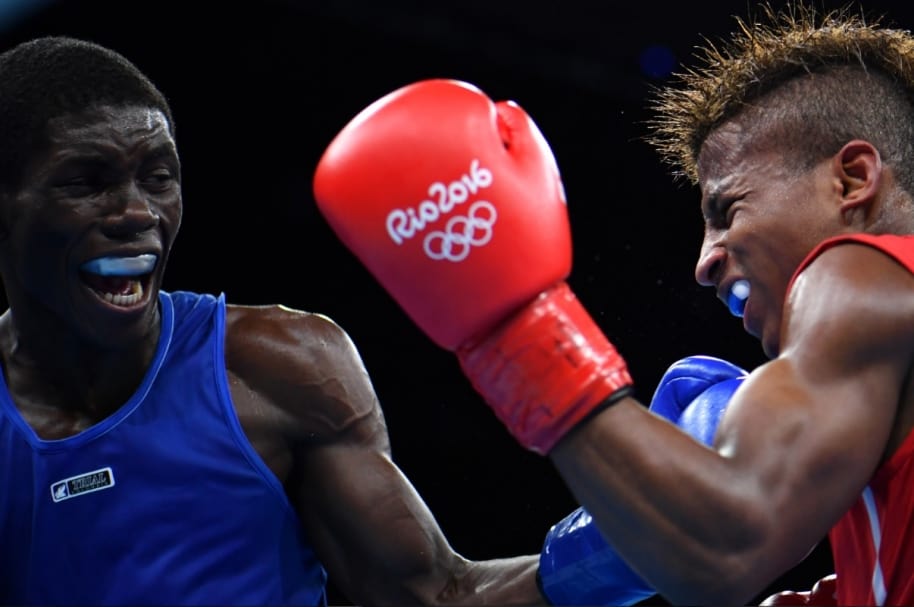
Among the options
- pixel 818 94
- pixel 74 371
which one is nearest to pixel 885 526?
pixel 818 94

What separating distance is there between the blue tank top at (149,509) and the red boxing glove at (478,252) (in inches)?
26.9

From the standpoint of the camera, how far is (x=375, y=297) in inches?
215

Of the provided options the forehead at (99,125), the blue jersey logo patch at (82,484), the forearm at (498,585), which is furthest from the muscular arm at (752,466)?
the forehead at (99,125)

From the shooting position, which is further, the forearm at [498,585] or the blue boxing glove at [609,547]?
the forearm at [498,585]

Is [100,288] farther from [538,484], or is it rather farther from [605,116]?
[605,116]

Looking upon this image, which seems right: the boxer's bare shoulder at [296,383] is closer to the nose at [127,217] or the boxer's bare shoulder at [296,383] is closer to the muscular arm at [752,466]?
the nose at [127,217]

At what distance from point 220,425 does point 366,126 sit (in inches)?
29.2

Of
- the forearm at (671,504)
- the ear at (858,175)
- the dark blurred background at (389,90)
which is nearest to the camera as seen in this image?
the forearm at (671,504)

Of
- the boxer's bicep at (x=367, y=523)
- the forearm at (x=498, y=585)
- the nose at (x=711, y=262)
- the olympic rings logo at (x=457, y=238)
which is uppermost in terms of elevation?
the olympic rings logo at (x=457, y=238)

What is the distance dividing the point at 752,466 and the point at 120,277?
1.22m

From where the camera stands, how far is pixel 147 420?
2121 millimetres

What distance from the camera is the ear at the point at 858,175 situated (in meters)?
1.78

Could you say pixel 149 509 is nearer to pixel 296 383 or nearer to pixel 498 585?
pixel 296 383

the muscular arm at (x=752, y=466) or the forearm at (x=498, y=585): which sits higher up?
the muscular arm at (x=752, y=466)
